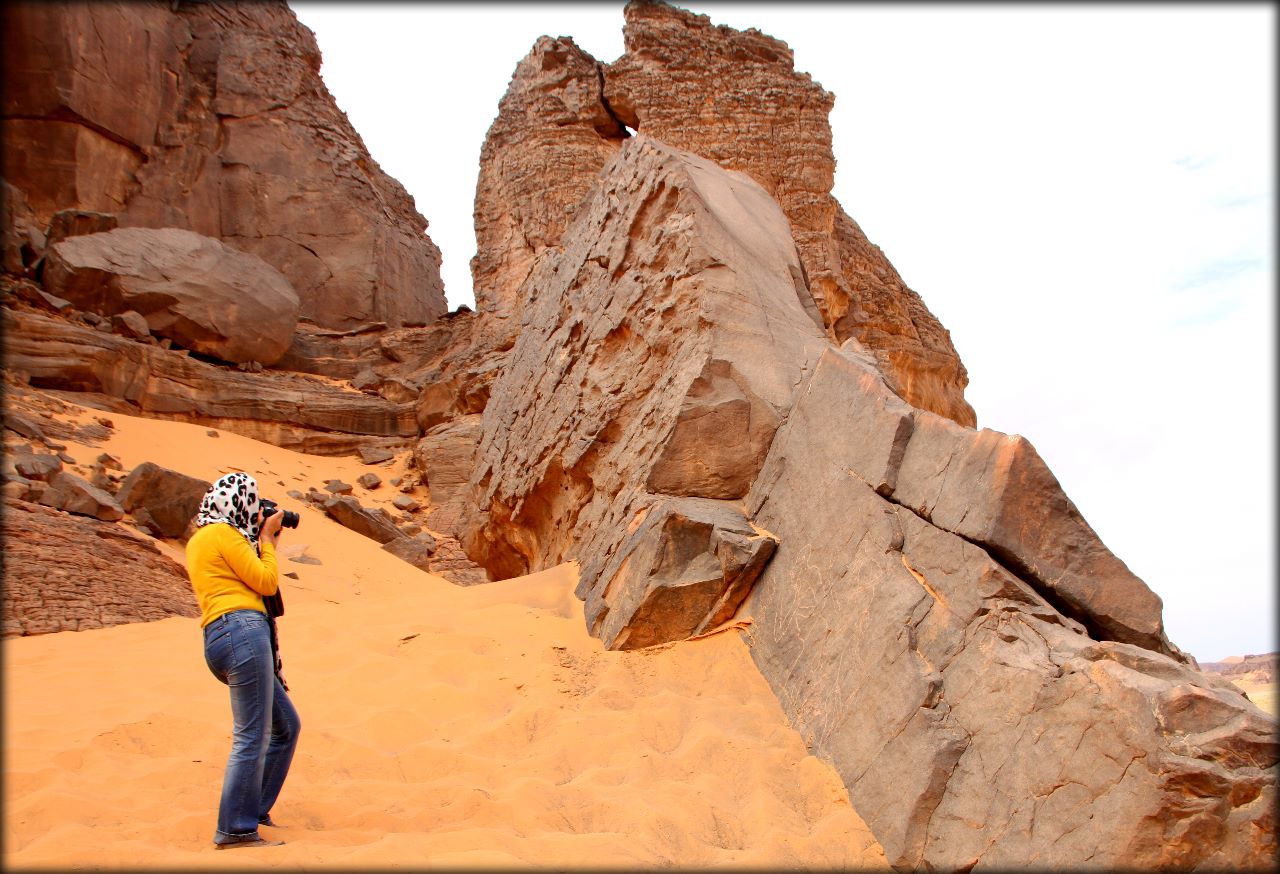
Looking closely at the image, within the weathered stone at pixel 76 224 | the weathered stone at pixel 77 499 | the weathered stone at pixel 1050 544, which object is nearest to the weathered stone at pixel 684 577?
the weathered stone at pixel 1050 544

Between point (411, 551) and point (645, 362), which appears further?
point (411, 551)

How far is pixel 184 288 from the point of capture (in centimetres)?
1593

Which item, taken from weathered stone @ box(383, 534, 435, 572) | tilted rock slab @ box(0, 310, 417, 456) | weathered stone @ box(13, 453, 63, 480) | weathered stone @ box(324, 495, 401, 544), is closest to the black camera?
weathered stone @ box(13, 453, 63, 480)

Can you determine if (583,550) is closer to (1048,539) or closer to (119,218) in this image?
(1048,539)

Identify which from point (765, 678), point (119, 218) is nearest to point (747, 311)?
point (765, 678)

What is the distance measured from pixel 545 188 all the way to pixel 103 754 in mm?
13104

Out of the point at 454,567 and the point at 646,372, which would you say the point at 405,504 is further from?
the point at 646,372

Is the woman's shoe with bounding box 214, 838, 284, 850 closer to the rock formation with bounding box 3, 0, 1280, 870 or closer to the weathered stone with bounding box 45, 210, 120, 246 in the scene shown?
the rock formation with bounding box 3, 0, 1280, 870

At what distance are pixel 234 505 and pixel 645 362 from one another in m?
3.03

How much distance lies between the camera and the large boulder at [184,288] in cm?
1492

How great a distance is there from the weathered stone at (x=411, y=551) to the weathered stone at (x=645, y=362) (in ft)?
17.0

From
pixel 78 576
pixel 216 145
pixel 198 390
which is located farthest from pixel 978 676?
pixel 216 145

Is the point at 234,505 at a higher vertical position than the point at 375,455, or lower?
higher

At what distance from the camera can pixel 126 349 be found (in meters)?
14.0
